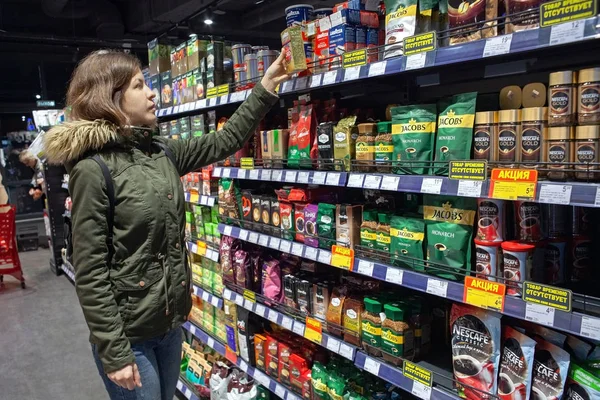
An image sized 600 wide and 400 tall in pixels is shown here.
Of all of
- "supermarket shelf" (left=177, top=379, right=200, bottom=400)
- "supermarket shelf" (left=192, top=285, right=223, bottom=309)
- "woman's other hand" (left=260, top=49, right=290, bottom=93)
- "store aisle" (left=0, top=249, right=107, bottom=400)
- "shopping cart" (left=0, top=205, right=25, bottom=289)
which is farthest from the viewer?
"shopping cart" (left=0, top=205, right=25, bottom=289)

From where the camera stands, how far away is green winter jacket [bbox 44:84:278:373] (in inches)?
61.7

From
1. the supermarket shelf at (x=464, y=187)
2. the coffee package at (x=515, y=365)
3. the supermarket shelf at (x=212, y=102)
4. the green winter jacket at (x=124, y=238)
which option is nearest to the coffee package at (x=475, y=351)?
the coffee package at (x=515, y=365)

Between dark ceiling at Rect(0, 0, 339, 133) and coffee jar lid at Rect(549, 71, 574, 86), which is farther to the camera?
dark ceiling at Rect(0, 0, 339, 133)

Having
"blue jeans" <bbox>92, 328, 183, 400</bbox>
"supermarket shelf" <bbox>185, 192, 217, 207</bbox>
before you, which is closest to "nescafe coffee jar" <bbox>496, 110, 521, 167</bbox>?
"blue jeans" <bbox>92, 328, 183, 400</bbox>

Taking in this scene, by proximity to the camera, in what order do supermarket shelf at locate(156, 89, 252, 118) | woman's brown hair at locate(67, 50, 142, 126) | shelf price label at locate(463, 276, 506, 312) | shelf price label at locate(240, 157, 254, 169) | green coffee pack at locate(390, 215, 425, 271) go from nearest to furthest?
shelf price label at locate(463, 276, 506, 312) → woman's brown hair at locate(67, 50, 142, 126) → green coffee pack at locate(390, 215, 425, 271) → supermarket shelf at locate(156, 89, 252, 118) → shelf price label at locate(240, 157, 254, 169)

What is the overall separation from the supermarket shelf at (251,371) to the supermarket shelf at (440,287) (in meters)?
0.80

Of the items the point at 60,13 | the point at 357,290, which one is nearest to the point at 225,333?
the point at 357,290

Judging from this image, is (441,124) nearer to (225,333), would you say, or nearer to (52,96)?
(225,333)

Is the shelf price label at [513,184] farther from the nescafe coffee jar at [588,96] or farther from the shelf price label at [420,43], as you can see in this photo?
the shelf price label at [420,43]

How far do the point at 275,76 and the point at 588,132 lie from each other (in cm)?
133

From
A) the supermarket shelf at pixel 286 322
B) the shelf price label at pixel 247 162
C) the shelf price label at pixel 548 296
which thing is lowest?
the supermarket shelf at pixel 286 322

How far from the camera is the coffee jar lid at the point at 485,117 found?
4.95 feet

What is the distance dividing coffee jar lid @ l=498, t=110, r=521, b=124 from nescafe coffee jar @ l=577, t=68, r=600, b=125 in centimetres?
18

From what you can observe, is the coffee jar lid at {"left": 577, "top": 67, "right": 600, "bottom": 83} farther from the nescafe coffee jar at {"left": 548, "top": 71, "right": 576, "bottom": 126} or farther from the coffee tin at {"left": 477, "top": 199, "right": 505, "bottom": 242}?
the coffee tin at {"left": 477, "top": 199, "right": 505, "bottom": 242}
